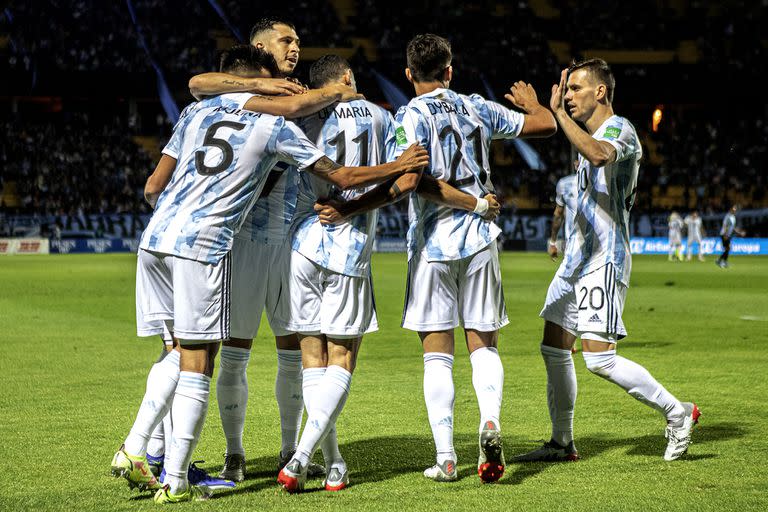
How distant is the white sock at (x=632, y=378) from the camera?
5.49 meters

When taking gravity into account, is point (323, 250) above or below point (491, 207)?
below

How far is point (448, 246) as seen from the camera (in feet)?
17.0

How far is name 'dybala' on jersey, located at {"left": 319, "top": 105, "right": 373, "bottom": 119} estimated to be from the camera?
503cm

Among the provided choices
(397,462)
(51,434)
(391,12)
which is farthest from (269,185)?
(391,12)

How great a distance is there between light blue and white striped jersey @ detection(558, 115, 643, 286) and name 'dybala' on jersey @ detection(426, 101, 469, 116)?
2.76 ft

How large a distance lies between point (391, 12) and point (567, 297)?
153 ft

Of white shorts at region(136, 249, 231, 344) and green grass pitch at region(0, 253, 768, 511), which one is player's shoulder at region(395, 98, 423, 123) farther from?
green grass pitch at region(0, 253, 768, 511)

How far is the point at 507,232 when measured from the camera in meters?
44.3

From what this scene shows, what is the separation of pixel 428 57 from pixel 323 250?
1201mm

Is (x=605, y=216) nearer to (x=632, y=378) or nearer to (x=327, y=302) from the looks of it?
(x=632, y=378)

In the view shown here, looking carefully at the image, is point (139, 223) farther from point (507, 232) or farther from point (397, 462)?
point (397, 462)

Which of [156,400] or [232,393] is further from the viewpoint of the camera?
[232,393]

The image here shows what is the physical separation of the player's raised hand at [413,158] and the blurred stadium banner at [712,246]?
3717 cm

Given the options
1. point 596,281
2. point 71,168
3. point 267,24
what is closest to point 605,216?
point 596,281
